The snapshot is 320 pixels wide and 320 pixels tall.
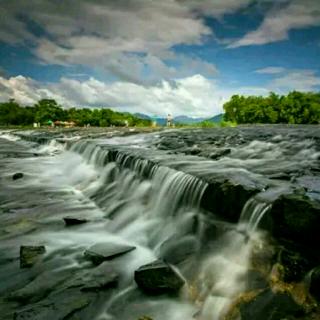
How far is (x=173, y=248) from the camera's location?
6941mm

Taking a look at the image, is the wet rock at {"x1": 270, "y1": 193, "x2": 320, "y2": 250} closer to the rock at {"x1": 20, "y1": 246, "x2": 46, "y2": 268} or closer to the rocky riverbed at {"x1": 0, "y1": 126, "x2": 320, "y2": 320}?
the rocky riverbed at {"x1": 0, "y1": 126, "x2": 320, "y2": 320}

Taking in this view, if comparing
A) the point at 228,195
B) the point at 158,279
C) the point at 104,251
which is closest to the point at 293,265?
the point at 158,279

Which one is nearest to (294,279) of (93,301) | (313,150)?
(93,301)

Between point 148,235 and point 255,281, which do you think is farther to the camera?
point 148,235

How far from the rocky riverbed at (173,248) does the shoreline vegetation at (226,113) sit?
65052mm

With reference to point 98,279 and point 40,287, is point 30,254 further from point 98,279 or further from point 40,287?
point 98,279

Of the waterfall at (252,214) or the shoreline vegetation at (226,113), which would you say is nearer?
the waterfall at (252,214)

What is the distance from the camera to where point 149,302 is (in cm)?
548

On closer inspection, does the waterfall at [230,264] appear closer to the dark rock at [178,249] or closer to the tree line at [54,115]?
the dark rock at [178,249]

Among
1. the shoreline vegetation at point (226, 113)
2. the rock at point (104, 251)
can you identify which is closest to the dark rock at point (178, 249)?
the rock at point (104, 251)

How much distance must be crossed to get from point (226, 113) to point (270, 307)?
124647 mm

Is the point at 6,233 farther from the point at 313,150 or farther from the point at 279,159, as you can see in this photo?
the point at 313,150

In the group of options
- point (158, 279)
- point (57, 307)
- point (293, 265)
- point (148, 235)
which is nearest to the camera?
point (293, 265)

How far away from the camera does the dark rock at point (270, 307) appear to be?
435cm
